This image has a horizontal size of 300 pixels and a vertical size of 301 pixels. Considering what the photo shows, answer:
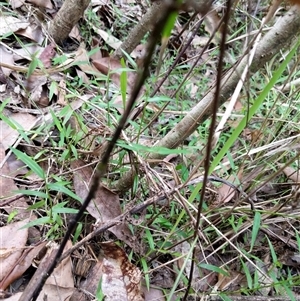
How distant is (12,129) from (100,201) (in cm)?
38

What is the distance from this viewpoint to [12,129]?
4.30 ft

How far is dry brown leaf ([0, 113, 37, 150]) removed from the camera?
1.28 metres

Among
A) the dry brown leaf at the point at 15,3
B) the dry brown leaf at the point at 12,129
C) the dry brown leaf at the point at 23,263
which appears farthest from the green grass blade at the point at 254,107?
the dry brown leaf at the point at 15,3

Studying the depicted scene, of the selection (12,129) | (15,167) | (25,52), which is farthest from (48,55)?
(15,167)

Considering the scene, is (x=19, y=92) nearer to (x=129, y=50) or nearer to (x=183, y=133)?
(x=129, y=50)

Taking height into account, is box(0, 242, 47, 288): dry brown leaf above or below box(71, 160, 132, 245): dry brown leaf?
below

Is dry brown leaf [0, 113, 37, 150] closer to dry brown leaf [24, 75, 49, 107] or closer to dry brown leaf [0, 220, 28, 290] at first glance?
dry brown leaf [24, 75, 49, 107]

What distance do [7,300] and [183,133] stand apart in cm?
58

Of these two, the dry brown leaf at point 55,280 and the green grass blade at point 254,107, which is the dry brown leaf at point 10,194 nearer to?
the dry brown leaf at point 55,280

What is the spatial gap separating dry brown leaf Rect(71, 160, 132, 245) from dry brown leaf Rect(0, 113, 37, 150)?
0.23m

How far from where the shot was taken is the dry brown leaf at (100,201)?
3.75 feet

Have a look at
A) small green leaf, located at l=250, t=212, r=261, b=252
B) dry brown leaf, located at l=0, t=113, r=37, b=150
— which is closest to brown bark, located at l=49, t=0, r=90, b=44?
dry brown leaf, located at l=0, t=113, r=37, b=150

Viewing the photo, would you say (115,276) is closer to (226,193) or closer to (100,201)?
(100,201)

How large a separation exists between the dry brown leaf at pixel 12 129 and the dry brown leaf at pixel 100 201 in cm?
23
